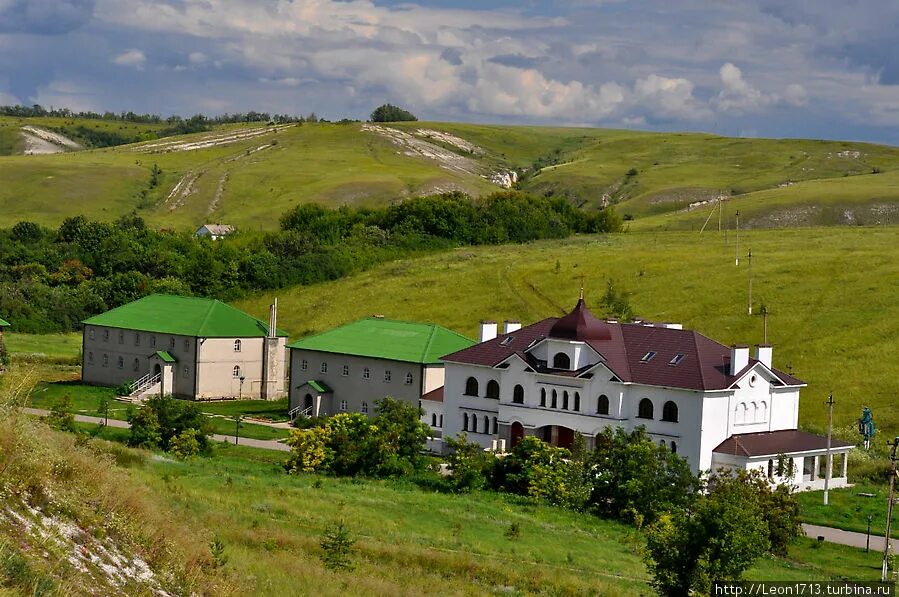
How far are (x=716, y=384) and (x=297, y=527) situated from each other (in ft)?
90.8

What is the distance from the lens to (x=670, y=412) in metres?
57.5

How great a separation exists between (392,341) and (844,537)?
106ft

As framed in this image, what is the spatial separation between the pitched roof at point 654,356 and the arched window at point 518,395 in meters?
1.47

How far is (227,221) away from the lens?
557 ft

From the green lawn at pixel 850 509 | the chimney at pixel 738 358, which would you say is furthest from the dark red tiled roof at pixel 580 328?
the green lawn at pixel 850 509

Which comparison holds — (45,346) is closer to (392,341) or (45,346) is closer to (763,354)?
(392,341)

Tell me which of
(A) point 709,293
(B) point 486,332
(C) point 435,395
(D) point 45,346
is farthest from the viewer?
(D) point 45,346

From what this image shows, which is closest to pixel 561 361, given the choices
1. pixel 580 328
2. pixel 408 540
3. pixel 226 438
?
pixel 580 328

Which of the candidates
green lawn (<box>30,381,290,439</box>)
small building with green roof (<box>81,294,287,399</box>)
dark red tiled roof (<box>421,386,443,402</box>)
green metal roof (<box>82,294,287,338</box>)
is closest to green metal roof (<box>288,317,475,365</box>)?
dark red tiled roof (<box>421,386,443,402</box>)

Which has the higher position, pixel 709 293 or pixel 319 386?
pixel 709 293

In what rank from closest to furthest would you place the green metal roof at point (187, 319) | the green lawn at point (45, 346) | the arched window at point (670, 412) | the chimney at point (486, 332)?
1. the arched window at point (670, 412)
2. the chimney at point (486, 332)
3. the green metal roof at point (187, 319)
4. the green lawn at point (45, 346)

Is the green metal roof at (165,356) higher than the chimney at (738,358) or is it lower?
lower

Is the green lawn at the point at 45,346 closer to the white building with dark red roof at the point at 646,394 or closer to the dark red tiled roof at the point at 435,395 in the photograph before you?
the dark red tiled roof at the point at 435,395

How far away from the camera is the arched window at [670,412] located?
188ft
